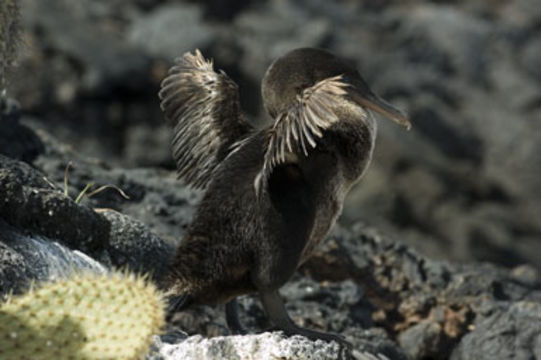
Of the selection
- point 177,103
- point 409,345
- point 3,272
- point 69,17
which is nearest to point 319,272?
point 409,345

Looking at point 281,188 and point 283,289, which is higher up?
point 281,188

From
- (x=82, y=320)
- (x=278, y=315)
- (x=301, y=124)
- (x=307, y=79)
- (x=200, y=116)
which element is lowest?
(x=82, y=320)

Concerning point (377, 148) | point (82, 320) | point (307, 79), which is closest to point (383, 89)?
point (377, 148)

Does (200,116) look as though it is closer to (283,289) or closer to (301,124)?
(301,124)

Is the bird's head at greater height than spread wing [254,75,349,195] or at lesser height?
greater

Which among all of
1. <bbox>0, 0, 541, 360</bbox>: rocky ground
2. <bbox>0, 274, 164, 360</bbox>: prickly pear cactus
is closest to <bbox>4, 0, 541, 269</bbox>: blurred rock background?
<bbox>0, 0, 541, 360</bbox>: rocky ground

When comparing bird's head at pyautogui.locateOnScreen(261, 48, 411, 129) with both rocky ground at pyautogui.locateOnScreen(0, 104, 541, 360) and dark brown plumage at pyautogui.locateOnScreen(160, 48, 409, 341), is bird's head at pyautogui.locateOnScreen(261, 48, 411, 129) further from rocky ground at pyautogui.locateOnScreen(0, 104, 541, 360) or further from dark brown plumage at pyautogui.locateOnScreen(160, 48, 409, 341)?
rocky ground at pyautogui.locateOnScreen(0, 104, 541, 360)

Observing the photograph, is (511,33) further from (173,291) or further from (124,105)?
(173,291)
